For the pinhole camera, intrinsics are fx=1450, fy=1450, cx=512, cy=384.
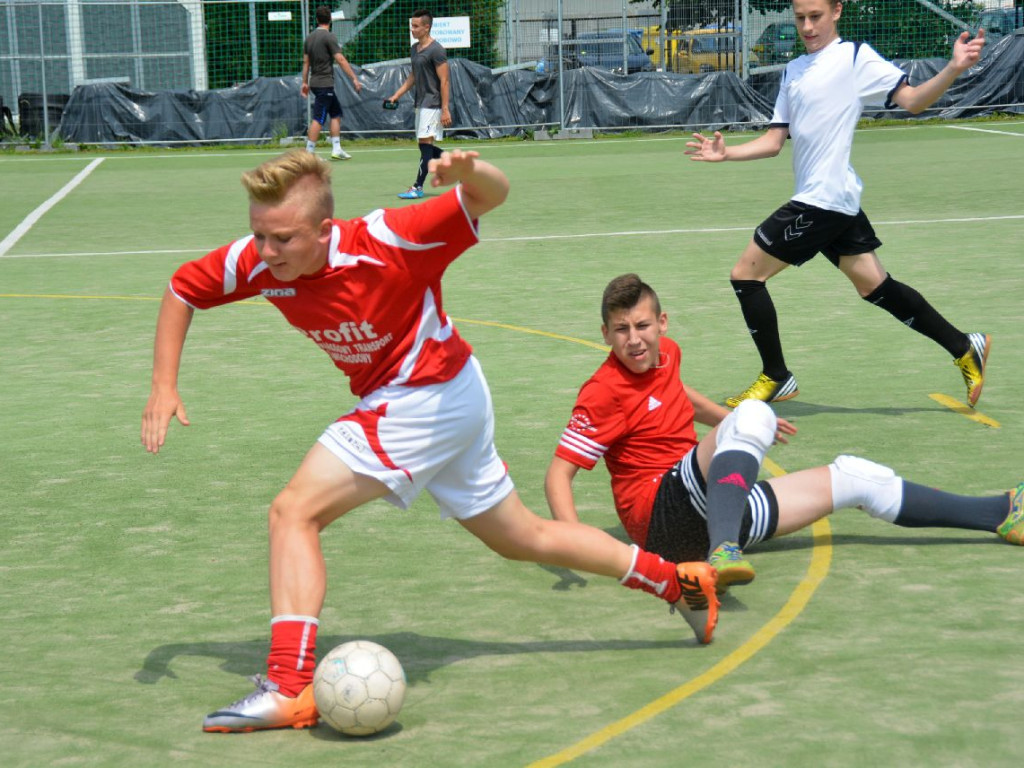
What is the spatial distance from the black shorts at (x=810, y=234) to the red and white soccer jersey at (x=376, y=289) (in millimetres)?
3677

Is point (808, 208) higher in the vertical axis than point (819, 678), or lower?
higher

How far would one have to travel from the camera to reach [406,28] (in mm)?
32156

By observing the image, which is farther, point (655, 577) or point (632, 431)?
point (632, 431)

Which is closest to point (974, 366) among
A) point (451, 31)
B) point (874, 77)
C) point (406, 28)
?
point (874, 77)

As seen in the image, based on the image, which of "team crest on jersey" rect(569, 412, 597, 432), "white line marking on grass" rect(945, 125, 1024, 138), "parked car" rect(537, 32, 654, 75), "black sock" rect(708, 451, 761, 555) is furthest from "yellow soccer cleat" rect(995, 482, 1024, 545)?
"parked car" rect(537, 32, 654, 75)

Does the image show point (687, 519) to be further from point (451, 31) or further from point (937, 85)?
A: point (451, 31)

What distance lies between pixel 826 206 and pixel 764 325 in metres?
0.71

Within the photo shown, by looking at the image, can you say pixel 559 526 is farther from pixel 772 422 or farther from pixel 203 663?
pixel 203 663

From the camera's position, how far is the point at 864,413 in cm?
772

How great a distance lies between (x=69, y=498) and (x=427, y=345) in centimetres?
282

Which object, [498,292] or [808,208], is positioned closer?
[808,208]

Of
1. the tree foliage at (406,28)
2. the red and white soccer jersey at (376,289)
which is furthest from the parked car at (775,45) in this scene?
the red and white soccer jersey at (376,289)

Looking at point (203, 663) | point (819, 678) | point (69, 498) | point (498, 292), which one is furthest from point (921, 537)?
point (498, 292)

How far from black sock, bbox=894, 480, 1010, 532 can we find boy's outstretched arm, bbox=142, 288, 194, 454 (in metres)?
2.67
